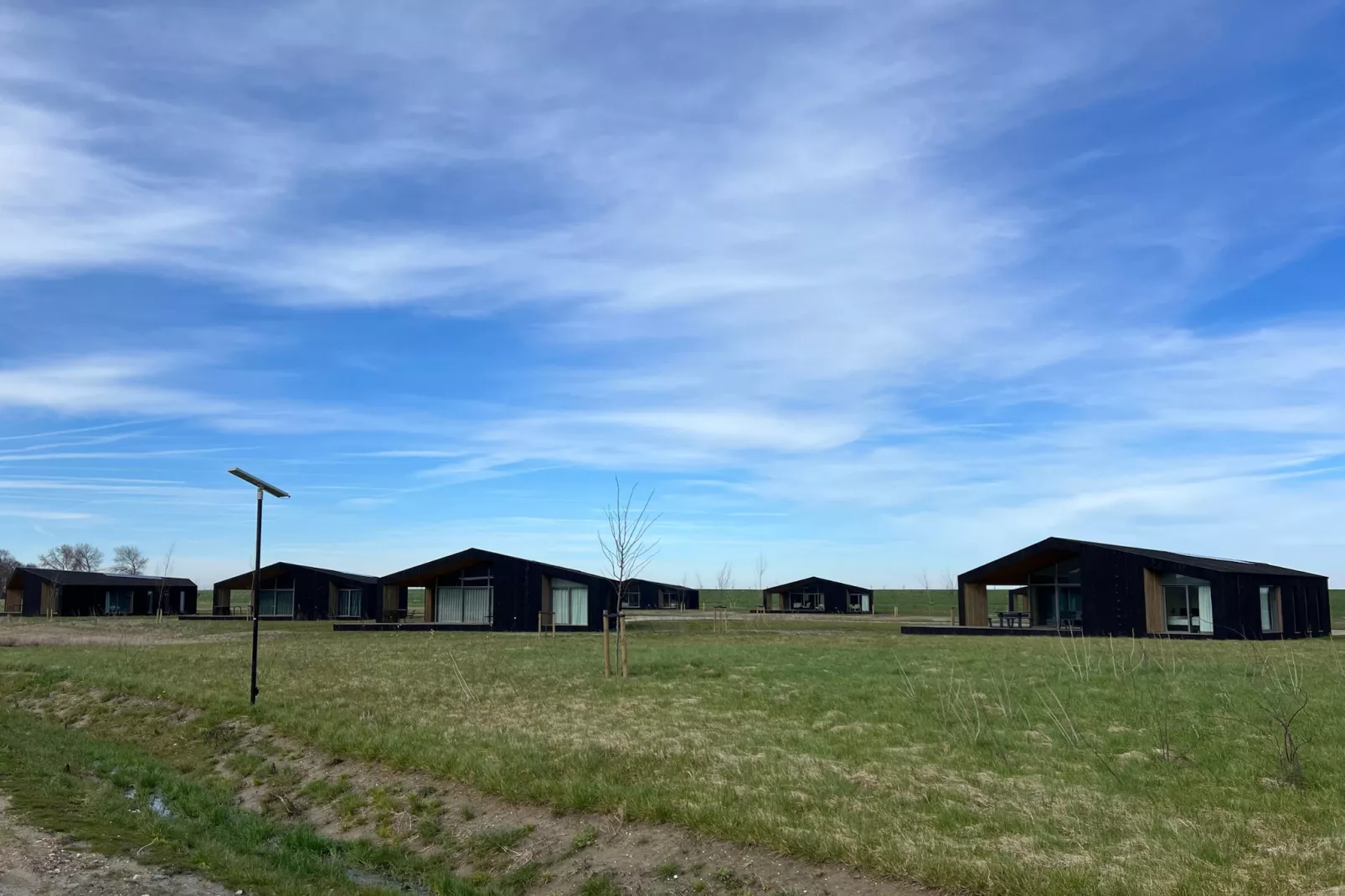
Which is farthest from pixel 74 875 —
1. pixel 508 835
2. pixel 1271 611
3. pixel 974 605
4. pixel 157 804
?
pixel 1271 611

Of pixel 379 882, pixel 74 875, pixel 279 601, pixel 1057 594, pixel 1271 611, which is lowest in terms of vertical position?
pixel 379 882

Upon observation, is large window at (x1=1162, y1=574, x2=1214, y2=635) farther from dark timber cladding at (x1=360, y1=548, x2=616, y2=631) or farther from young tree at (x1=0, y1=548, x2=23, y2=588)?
young tree at (x1=0, y1=548, x2=23, y2=588)

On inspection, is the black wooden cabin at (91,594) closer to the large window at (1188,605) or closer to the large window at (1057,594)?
the large window at (1057,594)

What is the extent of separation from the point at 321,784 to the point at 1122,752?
979 centimetres

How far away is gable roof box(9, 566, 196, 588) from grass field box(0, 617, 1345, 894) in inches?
1687

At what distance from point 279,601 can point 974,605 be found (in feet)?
133

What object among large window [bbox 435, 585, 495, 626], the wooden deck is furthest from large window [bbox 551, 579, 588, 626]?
the wooden deck

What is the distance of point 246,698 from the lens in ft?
58.3

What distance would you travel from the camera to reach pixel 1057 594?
4238 centimetres

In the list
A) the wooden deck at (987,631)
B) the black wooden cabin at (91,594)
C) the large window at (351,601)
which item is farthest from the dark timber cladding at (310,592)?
the wooden deck at (987,631)

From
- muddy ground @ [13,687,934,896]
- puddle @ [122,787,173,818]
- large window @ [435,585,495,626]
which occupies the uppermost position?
large window @ [435,585,495,626]

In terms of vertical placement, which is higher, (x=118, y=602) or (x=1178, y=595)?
(x=1178, y=595)

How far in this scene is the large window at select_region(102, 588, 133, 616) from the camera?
65.4 meters

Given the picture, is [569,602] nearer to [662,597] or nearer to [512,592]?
[512,592]
